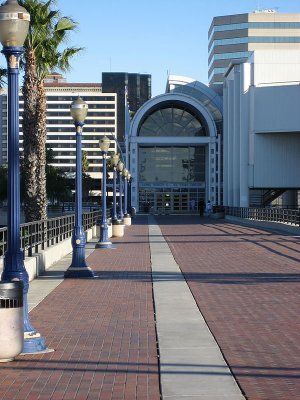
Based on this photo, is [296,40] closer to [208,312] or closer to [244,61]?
[244,61]

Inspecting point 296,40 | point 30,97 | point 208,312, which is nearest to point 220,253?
point 30,97

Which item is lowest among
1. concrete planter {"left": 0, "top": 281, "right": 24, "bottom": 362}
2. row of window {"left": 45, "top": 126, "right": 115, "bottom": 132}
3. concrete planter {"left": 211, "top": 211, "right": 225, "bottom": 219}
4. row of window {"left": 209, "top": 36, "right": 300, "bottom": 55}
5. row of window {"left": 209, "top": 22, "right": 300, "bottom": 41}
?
concrete planter {"left": 211, "top": 211, "right": 225, "bottom": 219}

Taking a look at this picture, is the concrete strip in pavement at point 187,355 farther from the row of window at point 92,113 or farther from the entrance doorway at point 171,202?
the row of window at point 92,113

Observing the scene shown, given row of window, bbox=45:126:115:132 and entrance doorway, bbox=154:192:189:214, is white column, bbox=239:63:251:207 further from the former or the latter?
row of window, bbox=45:126:115:132

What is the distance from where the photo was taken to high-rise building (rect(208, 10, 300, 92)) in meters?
123

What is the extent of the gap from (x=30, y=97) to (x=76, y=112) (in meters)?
12.0

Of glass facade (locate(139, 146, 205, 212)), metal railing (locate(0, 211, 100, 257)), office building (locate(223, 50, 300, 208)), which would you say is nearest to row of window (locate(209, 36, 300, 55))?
glass facade (locate(139, 146, 205, 212))

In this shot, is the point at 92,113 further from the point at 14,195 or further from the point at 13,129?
the point at 14,195

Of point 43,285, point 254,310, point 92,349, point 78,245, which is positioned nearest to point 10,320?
point 92,349

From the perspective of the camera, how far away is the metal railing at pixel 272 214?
3984cm

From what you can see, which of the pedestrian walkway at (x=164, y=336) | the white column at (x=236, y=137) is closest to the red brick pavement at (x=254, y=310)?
the pedestrian walkway at (x=164, y=336)

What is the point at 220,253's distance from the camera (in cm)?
2275

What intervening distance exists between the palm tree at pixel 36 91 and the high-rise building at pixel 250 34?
9681 centimetres

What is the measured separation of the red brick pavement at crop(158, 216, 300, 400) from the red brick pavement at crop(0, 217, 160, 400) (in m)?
0.91
